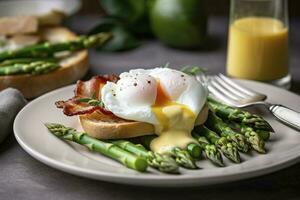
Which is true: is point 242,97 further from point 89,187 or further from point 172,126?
point 89,187

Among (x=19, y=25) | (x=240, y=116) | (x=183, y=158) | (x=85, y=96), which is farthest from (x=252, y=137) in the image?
(x=19, y=25)

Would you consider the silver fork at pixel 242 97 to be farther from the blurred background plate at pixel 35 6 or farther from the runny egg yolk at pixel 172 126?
the blurred background plate at pixel 35 6

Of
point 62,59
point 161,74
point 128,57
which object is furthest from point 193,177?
→ point 128,57

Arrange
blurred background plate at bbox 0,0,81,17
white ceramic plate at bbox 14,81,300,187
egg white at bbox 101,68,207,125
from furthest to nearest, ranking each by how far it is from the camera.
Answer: blurred background plate at bbox 0,0,81,17 → egg white at bbox 101,68,207,125 → white ceramic plate at bbox 14,81,300,187

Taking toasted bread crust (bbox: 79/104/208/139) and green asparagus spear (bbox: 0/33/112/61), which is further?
green asparagus spear (bbox: 0/33/112/61)

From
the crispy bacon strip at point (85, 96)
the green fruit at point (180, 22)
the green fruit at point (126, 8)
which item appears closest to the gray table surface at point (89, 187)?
the crispy bacon strip at point (85, 96)

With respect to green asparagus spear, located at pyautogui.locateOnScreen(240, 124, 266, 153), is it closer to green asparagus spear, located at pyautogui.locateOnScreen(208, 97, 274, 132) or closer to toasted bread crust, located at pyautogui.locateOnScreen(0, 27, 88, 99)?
green asparagus spear, located at pyautogui.locateOnScreen(208, 97, 274, 132)

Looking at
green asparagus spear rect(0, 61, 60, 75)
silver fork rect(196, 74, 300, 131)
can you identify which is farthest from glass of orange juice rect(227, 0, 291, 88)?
green asparagus spear rect(0, 61, 60, 75)
